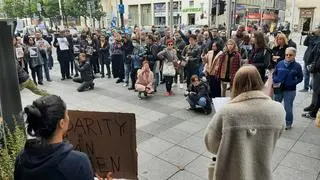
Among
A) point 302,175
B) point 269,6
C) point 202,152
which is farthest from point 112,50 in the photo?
point 269,6

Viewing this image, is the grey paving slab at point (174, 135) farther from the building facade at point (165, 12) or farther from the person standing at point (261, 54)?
the building facade at point (165, 12)

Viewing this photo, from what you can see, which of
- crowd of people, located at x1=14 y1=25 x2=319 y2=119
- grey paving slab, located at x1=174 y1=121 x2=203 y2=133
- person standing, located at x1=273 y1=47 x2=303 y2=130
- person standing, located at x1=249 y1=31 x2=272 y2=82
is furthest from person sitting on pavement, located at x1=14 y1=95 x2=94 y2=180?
person standing, located at x1=249 y1=31 x2=272 y2=82

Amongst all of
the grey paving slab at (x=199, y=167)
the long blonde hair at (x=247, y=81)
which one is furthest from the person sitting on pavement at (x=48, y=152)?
the grey paving slab at (x=199, y=167)

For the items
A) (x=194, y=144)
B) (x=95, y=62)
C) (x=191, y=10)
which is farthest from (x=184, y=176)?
(x=191, y=10)

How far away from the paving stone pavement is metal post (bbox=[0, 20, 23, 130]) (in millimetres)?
1903

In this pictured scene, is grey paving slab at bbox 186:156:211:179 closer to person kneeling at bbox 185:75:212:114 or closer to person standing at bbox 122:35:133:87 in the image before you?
person kneeling at bbox 185:75:212:114

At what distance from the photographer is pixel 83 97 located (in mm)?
8672

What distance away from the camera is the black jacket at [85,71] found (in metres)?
9.38

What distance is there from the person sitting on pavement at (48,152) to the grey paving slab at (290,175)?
3222 millimetres

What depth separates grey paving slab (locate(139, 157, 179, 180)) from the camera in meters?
4.22

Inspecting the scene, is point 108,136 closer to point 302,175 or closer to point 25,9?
point 302,175

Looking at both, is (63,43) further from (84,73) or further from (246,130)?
(246,130)

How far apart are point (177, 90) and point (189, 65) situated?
2.88ft

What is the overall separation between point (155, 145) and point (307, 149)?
254 cm
